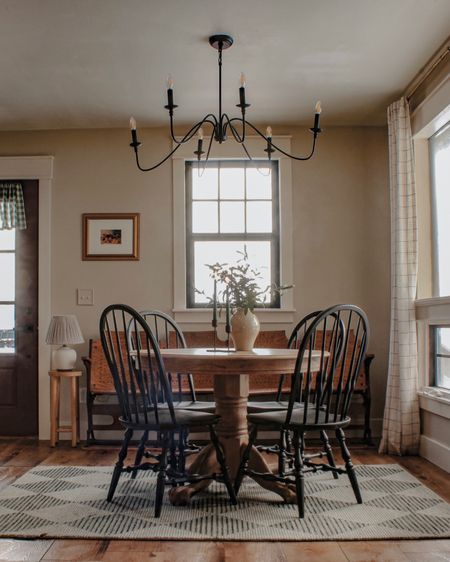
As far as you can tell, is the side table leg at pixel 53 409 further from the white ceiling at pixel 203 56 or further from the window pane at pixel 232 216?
the white ceiling at pixel 203 56

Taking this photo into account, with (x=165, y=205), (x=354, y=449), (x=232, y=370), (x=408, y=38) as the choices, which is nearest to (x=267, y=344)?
(x=354, y=449)

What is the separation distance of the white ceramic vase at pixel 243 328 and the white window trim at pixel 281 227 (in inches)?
60.7

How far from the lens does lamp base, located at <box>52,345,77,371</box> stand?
448cm

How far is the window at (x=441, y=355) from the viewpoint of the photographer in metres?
3.82

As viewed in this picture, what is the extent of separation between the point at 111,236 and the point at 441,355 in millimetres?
2567

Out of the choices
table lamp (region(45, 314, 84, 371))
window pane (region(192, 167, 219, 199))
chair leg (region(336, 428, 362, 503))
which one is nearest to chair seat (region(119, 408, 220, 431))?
chair leg (region(336, 428, 362, 503))

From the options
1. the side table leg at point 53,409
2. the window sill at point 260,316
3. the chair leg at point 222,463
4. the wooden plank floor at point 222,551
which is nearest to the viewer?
the wooden plank floor at point 222,551

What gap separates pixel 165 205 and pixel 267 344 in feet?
4.40

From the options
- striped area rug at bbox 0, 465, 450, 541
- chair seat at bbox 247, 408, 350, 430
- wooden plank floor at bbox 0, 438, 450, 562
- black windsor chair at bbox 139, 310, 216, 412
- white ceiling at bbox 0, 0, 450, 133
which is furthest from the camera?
black windsor chair at bbox 139, 310, 216, 412

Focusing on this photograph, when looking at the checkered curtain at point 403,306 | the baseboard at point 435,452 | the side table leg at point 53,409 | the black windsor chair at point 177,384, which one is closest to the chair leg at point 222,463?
the black windsor chair at point 177,384

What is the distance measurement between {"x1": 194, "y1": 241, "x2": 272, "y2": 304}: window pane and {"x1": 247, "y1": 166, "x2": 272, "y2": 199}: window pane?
0.38 meters

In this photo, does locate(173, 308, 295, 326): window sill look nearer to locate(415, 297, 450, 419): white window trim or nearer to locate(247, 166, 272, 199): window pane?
locate(247, 166, 272, 199): window pane

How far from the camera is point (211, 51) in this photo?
354cm

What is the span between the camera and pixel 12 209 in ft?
15.9
